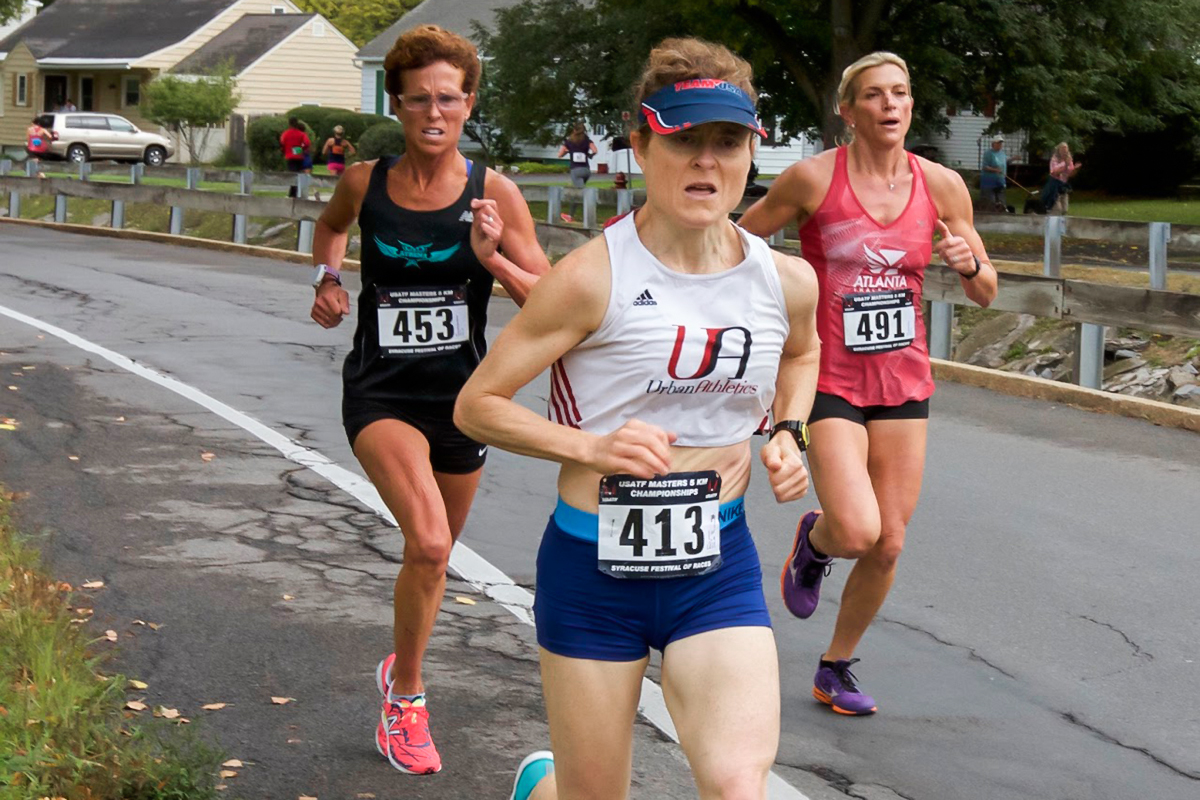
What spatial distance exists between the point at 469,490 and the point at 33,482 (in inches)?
178

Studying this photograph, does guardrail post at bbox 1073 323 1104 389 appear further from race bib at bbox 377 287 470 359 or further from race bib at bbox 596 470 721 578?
race bib at bbox 596 470 721 578

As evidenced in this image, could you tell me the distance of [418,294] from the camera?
512cm

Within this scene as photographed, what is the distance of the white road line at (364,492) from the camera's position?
561cm

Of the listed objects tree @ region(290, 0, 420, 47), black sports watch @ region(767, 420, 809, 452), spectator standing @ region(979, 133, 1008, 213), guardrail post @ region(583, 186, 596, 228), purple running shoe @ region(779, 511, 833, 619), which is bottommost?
purple running shoe @ region(779, 511, 833, 619)

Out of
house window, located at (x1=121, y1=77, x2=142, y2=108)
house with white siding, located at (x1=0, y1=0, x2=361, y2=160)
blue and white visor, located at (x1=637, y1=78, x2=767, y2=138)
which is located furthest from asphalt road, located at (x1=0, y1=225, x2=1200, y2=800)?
house window, located at (x1=121, y1=77, x2=142, y2=108)

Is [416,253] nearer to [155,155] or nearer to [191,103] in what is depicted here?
[191,103]

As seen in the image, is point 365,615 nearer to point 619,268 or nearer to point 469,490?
point 469,490

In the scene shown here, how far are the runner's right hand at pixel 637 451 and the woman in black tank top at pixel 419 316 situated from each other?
1.68 m

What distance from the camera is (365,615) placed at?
680 cm

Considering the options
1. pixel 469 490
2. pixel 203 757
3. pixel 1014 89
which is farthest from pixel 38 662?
pixel 1014 89

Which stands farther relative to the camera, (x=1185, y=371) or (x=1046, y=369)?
(x=1046, y=369)

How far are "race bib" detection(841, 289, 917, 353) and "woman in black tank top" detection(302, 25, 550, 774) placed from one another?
3.55 ft

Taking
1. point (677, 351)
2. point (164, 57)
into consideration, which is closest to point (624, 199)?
point (677, 351)

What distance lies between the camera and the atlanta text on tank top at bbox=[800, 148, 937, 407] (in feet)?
18.4
